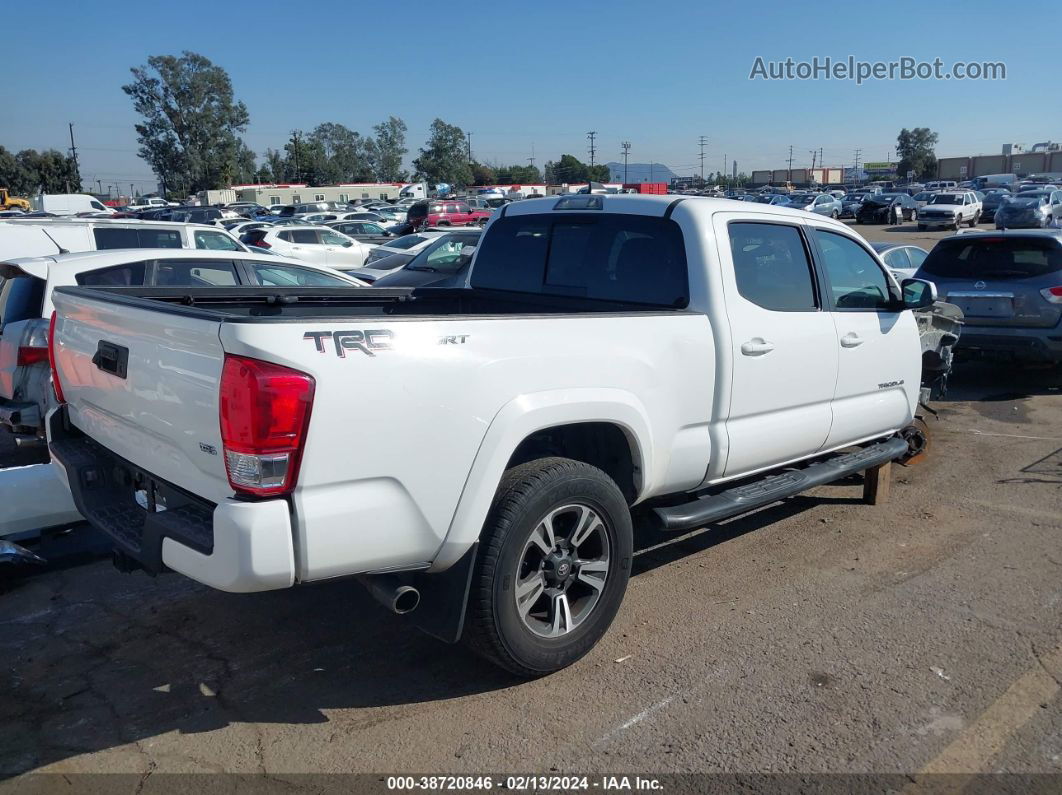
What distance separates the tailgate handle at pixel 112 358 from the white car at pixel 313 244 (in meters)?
19.1

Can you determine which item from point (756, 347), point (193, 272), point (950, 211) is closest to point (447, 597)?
point (756, 347)

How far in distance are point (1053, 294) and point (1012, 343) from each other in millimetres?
641

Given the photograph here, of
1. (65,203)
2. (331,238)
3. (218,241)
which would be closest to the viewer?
(218,241)

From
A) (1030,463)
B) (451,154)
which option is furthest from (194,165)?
(1030,463)

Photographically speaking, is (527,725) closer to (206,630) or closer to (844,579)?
(206,630)

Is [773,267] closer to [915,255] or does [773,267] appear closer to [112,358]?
[112,358]

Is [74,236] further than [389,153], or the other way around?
[389,153]

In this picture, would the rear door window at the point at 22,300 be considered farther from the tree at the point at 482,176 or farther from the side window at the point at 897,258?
the tree at the point at 482,176

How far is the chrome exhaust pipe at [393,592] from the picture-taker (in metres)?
3.16

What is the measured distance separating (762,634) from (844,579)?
938mm

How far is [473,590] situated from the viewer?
132 inches

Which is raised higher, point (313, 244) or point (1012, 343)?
point (313, 244)

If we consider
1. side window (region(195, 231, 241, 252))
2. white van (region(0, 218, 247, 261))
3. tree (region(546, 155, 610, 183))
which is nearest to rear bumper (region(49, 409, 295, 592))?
white van (region(0, 218, 247, 261))

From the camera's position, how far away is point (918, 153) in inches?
4712
